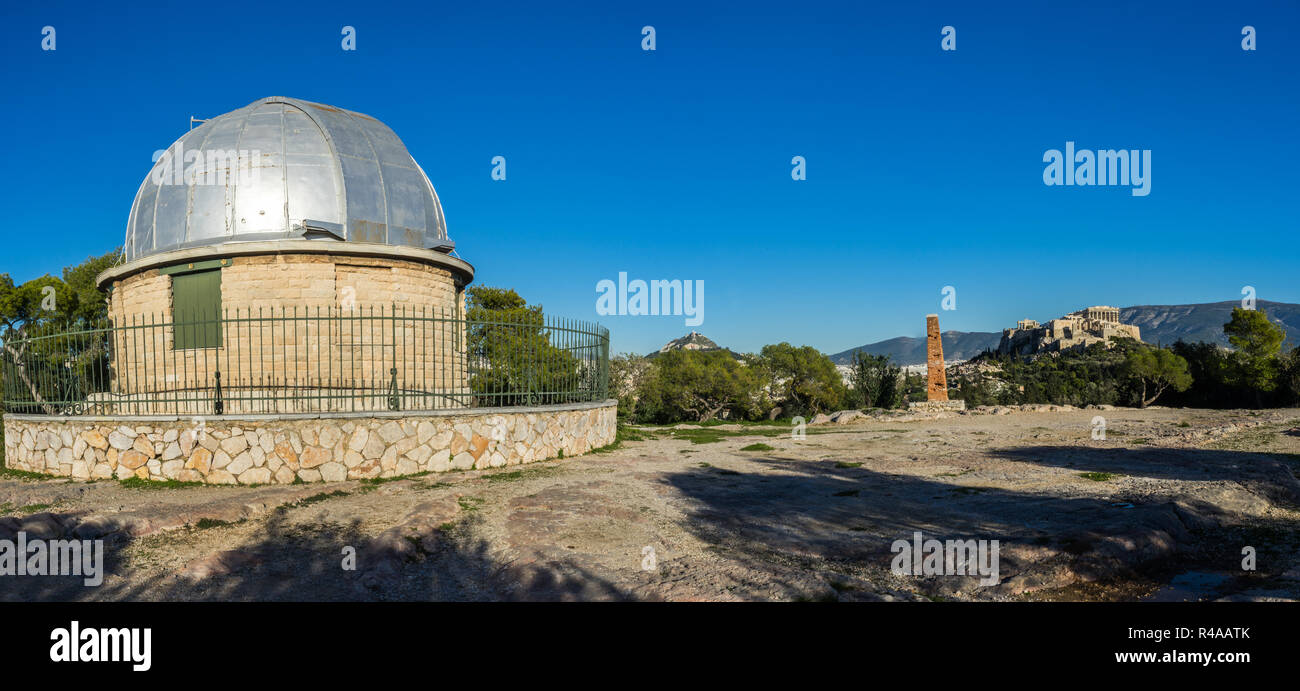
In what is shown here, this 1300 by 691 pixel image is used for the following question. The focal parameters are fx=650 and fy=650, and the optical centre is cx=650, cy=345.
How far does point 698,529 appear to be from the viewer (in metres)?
6.06

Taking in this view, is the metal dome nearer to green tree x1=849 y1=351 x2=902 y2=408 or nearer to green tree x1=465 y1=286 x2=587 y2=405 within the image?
green tree x1=465 y1=286 x2=587 y2=405

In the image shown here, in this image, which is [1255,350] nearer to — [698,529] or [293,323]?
[698,529]

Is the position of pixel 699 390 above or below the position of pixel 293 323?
below

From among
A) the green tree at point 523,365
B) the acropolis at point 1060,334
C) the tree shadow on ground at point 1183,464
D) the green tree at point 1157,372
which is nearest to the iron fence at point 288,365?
the green tree at point 523,365

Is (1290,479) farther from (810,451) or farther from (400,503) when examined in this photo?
(400,503)

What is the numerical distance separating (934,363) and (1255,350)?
40.1 feet

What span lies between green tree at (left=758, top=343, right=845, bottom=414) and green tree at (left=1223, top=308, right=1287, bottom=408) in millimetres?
14952

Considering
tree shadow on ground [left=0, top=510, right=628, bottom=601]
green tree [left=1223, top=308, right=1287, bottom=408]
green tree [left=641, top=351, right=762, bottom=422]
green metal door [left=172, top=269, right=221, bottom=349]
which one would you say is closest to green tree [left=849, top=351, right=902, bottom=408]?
green tree [left=641, top=351, right=762, bottom=422]

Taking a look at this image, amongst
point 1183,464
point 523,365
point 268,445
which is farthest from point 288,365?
point 1183,464

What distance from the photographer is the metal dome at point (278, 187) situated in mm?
11961

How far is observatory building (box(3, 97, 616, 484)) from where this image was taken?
877 centimetres

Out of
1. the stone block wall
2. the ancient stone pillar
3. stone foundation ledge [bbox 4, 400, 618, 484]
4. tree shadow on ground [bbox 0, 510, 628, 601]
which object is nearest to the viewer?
tree shadow on ground [bbox 0, 510, 628, 601]

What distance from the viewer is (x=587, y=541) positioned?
18.1ft
